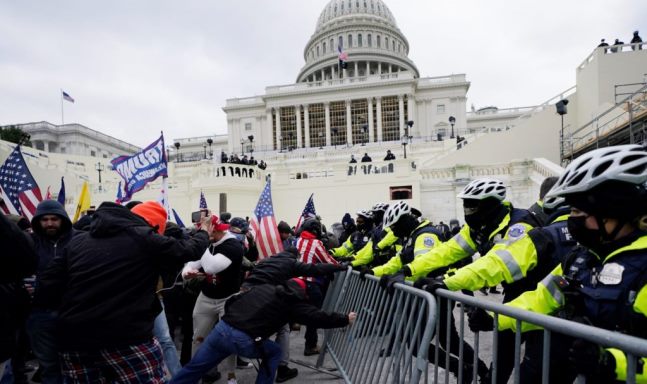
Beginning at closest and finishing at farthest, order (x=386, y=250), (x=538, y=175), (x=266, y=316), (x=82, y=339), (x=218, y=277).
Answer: (x=82, y=339)
(x=266, y=316)
(x=218, y=277)
(x=386, y=250)
(x=538, y=175)

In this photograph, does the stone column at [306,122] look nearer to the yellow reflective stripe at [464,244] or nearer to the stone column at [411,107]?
the stone column at [411,107]

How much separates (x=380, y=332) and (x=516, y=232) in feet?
4.58

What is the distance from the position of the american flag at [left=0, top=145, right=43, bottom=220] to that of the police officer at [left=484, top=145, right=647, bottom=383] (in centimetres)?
651

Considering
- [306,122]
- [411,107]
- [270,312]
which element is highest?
[411,107]

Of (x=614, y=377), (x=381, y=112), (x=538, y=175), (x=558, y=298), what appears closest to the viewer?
(x=614, y=377)

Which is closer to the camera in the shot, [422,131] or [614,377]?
[614,377]

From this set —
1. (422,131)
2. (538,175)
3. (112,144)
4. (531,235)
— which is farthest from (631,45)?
(112,144)

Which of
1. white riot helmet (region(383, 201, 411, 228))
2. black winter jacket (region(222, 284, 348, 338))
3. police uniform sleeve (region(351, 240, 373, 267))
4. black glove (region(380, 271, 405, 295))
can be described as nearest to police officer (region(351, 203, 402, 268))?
police uniform sleeve (region(351, 240, 373, 267))

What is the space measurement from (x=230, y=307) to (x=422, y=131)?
61970 millimetres

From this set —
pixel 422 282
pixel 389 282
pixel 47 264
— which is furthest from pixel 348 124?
pixel 422 282

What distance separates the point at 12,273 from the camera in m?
2.23

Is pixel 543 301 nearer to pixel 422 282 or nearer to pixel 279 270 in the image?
pixel 422 282

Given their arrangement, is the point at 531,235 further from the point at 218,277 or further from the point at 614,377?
the point at 218,277

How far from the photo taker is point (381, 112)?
6169 cm
